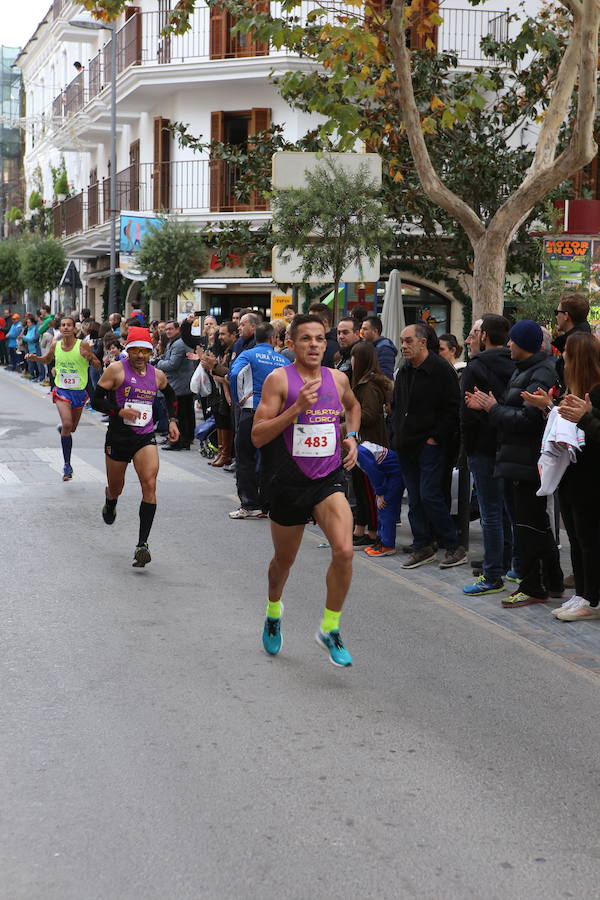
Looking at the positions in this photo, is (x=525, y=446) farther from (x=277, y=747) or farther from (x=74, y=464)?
(x=74, y=464)

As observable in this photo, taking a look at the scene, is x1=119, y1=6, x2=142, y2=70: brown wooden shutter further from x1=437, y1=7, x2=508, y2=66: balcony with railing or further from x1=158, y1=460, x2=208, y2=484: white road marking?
x1=158, y1=460, x2=208, y2=484: white road marking

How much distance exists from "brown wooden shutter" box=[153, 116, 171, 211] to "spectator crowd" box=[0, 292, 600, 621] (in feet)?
66.0

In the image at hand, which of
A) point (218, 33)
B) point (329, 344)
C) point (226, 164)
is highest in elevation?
point (218, 33)

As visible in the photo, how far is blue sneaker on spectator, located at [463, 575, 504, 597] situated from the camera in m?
8.66

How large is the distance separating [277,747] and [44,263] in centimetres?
4149

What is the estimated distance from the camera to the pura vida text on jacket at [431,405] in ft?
31.3

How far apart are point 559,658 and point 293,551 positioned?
170cm

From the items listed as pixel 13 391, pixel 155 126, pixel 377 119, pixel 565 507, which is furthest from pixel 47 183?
pixel 565 507

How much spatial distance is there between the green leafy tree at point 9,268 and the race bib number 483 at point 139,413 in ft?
155

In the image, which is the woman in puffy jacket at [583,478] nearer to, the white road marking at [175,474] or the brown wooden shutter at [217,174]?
the white road marking at [175,474]

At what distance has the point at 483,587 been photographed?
8703mm

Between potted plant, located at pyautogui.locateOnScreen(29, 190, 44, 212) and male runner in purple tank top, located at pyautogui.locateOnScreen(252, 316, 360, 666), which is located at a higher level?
potted plant, located at pyautogui.locateOnScreen(29, 190, 44, 212)

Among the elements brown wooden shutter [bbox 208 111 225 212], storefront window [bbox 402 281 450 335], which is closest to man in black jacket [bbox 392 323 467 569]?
storefront window [bbox 402 281 450 335]

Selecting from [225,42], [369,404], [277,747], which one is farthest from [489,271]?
[225,42]
